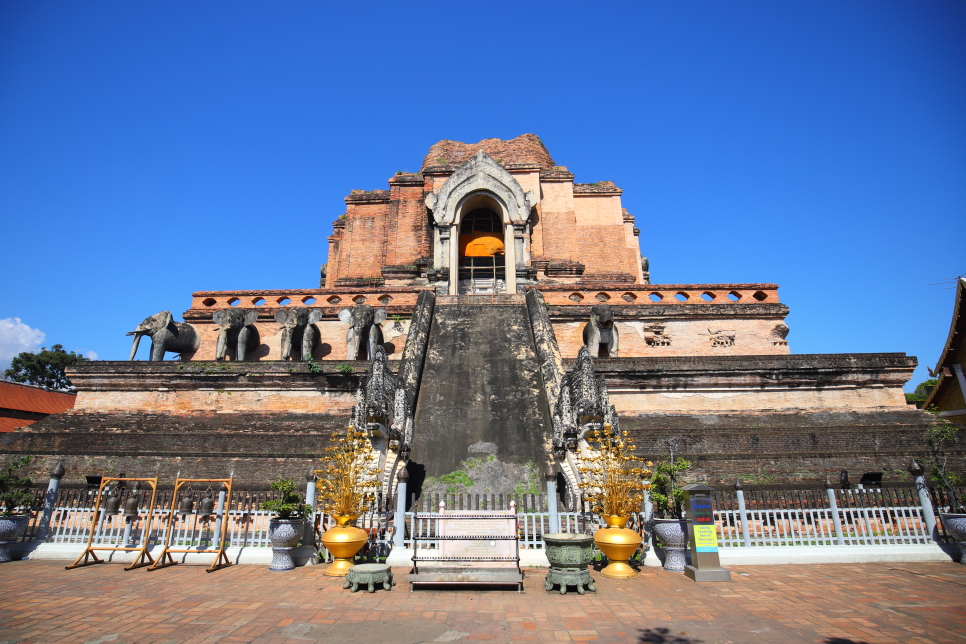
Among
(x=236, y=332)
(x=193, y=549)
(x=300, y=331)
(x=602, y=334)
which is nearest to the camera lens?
(x=193, y=549)

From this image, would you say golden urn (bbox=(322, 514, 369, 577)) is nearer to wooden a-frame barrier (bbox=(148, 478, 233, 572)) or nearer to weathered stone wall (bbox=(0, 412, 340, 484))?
wooden a-frame barrier (bbox=(148, 478, 233, 572))

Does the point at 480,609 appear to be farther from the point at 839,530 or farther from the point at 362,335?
the point at 362,335

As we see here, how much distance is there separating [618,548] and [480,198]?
619 inches

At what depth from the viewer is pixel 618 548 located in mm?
6566

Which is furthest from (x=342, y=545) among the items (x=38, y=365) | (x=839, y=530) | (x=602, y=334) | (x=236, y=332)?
(x=38, y=365)

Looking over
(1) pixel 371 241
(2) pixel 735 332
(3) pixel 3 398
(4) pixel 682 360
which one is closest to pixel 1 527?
(4) pixel 682 360

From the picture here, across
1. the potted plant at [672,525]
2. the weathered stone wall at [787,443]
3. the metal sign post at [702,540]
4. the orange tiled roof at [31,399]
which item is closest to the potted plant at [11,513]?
the potted plant at [672,525]

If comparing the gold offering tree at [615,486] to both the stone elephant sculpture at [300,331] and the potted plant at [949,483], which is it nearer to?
the potted plant at [949,483]

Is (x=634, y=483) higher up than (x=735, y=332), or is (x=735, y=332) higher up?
(x=735, y=332)

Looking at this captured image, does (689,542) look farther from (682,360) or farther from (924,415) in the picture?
(924,415)

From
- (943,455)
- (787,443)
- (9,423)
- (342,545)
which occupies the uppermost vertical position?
(9,423)

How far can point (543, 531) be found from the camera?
7.16 metres

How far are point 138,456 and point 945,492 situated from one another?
14.2 m

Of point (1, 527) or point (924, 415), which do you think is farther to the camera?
point (924, 415)
